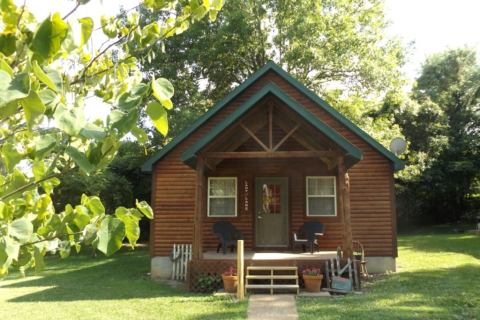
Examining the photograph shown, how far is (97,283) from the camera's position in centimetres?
1238

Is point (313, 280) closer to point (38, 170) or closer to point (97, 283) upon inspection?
point (97, 283)

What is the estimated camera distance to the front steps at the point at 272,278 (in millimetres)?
9828

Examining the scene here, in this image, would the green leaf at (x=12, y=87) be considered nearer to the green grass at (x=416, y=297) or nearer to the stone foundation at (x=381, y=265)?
the green grass at (x=416, y=297)

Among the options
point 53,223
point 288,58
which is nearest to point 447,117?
point 288,58

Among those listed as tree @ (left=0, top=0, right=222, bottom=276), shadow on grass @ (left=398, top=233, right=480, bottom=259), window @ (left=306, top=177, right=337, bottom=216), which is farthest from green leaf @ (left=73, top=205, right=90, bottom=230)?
shadow on grass @ (left=398, top=233, right=480, bottom=259)

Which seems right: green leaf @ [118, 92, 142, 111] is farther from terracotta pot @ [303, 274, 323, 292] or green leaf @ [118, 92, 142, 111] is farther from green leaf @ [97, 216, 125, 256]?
terracotta pot @ [303, 274, 323, 292]

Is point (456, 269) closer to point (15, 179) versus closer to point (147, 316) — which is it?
point (147, 316)

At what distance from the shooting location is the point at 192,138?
1362 centimetres

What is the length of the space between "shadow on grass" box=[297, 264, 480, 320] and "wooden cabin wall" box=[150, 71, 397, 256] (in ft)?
5.82

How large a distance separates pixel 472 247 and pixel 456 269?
308 inches

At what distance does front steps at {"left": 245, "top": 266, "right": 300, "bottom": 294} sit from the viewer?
9828mm

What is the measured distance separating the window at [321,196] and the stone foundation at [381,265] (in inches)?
71.2

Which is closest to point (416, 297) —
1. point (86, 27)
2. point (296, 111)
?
point (296, 111)

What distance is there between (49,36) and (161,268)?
503 inches
